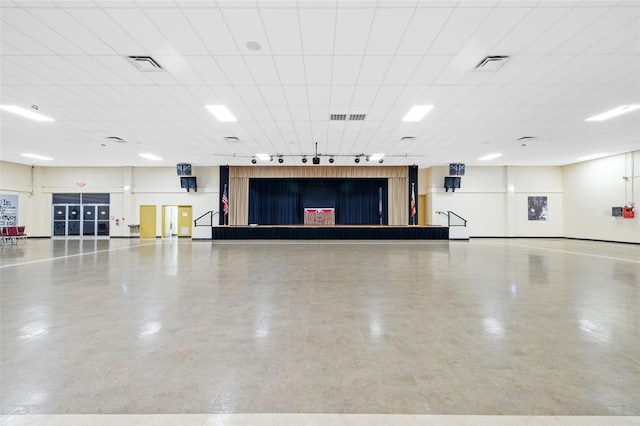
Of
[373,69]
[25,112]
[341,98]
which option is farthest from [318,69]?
[25,112]

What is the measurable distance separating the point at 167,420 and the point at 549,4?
19.4 ft

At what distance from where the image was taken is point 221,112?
8.14 meters

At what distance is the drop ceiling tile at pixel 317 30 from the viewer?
414cm

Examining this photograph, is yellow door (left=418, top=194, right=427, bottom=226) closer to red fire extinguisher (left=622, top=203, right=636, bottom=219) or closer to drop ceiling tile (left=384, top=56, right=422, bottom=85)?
red fire extinguisher (left=622, top=203, right=636, bottom=219)

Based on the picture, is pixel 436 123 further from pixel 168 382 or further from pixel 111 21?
pixel 168 382

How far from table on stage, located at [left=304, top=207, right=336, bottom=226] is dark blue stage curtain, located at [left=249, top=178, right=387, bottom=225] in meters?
0.27

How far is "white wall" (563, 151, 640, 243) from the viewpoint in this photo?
13.4m

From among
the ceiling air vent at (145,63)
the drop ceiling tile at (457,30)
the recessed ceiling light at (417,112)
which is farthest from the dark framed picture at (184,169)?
the drop ceiling tile at (457,30)

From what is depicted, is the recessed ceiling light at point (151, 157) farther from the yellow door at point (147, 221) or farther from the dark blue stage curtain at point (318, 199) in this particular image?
the dark blue stage curtain at point (318, 199)

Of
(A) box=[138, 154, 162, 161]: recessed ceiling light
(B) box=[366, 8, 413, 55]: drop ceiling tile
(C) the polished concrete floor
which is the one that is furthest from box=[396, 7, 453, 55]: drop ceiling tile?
(A) box=[138, 154, 162, 161]: recessed ceiling light

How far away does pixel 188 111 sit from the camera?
26.4 feet

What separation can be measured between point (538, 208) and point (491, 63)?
15.5 metres

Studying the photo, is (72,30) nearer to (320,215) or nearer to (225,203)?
(225,203)

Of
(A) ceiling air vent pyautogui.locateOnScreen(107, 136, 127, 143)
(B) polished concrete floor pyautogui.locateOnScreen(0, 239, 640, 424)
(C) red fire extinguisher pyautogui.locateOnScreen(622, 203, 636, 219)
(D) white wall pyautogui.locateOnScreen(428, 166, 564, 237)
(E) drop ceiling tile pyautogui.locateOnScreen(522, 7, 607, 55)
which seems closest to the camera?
(B) polished concrete floor pyautogui.locateOnScreen(0, 239, 640, 424)
